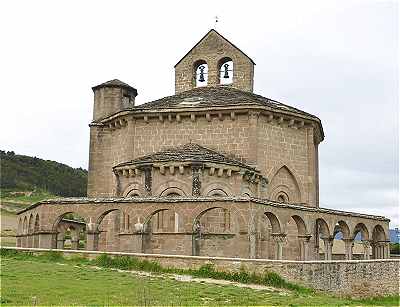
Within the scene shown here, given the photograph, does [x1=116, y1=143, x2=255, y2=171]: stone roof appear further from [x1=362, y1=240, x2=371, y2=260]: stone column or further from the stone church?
[x1=362, y1=240, x2=371, y2=260]: stone column

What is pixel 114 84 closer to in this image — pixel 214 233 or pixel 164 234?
pixel 164 234

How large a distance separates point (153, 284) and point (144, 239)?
660 cm

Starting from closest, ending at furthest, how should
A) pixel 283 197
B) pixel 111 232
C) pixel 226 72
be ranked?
pixel 111 232 → pixel 283 197 → pixel 226 72

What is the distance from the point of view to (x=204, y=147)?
1058 inches

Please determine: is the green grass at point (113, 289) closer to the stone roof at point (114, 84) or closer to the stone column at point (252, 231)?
the stone column at point (252, 231)

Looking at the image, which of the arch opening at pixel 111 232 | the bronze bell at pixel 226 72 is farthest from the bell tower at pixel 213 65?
the arch opening at pixel 111 232

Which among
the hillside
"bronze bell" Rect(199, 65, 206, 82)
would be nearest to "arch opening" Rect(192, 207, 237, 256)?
"bronze bell" Rect(199, 65, 206, 82)

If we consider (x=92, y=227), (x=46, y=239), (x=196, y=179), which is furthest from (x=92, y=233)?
(x=196, y=179)

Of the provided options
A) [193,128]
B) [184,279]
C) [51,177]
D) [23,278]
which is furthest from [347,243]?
[51,177]

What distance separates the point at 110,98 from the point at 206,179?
948 cm

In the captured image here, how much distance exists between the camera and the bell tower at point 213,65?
1252 inches

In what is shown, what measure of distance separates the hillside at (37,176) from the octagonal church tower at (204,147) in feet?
160

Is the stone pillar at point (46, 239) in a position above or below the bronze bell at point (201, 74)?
below

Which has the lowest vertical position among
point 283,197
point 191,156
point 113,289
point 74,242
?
point 113,289
